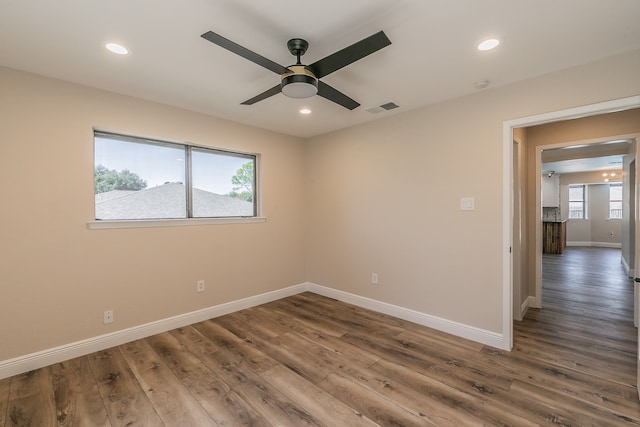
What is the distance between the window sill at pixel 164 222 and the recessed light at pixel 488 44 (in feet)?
10.4

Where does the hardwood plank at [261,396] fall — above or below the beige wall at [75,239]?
below

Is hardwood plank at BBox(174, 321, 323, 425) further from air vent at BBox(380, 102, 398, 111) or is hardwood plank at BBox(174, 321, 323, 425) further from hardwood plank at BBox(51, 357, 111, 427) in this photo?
air vent at BBox(380, 102, 398, 111)

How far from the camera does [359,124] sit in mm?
3943

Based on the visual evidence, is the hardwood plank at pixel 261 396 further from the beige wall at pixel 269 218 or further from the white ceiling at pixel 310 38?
the white ceiling at pixel 310 38

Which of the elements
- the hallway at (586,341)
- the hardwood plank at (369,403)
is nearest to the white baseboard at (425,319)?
the hallway at (586,341)

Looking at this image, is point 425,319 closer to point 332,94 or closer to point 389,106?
point 389,106

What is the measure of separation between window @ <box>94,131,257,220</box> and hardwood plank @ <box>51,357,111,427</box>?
1366 mm

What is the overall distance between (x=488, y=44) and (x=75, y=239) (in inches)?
151

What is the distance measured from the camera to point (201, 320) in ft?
11.4

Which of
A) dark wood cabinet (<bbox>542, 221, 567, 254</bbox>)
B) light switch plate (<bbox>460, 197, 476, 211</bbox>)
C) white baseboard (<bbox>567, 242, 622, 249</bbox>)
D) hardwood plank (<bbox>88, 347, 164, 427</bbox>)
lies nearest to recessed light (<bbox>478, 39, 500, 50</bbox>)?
light switch plate (<bbox>460, 197, 476, 211</bbox>)

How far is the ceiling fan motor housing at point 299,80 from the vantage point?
6.23 ft

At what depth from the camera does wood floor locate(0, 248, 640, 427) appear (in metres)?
1.87

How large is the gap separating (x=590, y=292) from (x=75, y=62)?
277 inches

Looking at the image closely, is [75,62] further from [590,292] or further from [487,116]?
[590,292]
